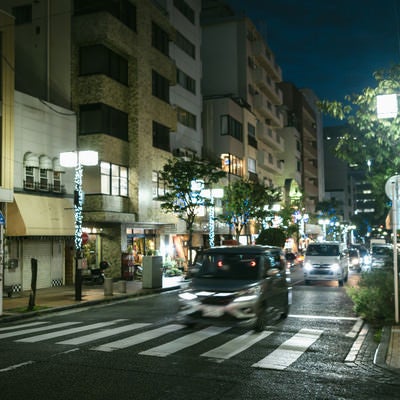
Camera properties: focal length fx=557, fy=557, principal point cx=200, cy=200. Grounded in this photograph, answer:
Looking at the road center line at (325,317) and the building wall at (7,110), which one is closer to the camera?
the road center line at (325,317)

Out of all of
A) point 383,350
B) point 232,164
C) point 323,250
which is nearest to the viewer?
point 383,350

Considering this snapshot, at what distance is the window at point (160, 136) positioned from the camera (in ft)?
112

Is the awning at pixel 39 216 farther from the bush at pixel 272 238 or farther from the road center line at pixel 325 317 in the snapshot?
the bush at pixel 272 238

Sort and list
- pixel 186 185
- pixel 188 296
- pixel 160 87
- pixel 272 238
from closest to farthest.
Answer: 1. pixel 188 296
2. pixel 186 185
3. pixel 160 87
4. pixel 272 238

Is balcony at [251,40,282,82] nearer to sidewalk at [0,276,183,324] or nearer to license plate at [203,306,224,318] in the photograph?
sidewalk at [0,276,183,324]

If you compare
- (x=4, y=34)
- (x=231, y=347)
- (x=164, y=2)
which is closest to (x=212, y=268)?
(x=231, y=347)

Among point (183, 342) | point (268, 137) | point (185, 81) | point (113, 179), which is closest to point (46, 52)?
point (113, 179)

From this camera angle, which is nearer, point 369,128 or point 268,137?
point 369,128

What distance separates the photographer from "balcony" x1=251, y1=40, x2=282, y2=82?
6091 centimetres

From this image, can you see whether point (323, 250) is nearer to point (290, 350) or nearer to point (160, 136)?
point (160, 136)

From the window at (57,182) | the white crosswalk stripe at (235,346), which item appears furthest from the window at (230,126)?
the white crosswalk stripe at (235,346)

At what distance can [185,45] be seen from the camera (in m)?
42.8

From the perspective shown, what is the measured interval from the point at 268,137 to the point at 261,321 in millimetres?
53501

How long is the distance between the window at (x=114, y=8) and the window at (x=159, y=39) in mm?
2495
